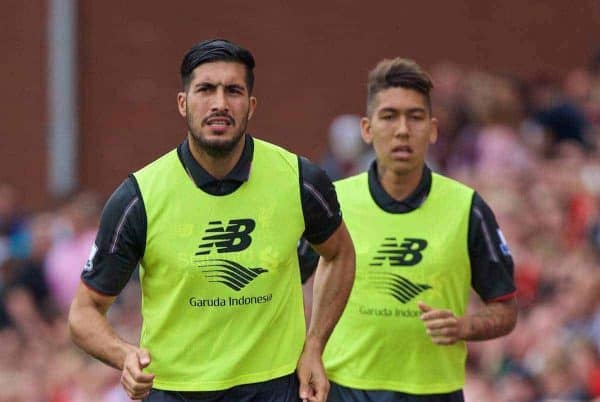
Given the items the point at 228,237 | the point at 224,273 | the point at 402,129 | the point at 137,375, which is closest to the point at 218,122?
the point at 228,237

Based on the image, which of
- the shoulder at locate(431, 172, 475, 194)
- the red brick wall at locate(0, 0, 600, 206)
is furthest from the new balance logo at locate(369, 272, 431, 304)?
the red brick wall at locate(0, 0, 600, 206)

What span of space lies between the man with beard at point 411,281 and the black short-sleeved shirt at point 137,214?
2.81 ft

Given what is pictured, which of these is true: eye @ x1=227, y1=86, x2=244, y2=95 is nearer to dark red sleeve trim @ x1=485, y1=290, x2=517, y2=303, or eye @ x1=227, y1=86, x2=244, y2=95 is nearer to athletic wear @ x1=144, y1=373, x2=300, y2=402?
athletic wear @ x1=144, y1=373, x2=300, y2=402

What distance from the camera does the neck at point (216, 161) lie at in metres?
6.50

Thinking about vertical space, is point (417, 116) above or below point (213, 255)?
above

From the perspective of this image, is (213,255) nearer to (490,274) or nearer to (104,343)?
(104,343)

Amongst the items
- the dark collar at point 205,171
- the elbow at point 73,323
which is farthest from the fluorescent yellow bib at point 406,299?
the elbow at point 73,323

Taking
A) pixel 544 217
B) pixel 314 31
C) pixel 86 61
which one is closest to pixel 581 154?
pixel 544 217

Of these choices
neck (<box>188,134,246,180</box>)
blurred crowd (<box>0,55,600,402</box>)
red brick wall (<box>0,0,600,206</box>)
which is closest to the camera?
neck (<box>188,134,246,180</box>)

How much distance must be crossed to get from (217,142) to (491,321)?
1.76m

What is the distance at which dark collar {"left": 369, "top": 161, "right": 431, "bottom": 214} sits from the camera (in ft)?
25.6

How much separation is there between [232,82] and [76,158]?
1147 cm

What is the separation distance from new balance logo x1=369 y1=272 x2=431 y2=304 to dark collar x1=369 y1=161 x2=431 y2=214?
1.07ft

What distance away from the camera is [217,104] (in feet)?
20.9
